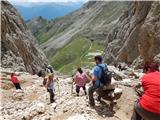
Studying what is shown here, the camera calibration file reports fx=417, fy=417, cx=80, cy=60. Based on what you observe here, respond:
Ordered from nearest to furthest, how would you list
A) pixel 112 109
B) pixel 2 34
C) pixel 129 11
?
pixel 112 109 → pixel 2 34 → pixel 129 11

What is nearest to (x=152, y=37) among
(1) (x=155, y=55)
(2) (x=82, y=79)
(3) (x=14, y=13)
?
(1) (x=155, y=55)

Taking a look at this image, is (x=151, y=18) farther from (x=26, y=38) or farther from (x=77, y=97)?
(x=77, y=97)

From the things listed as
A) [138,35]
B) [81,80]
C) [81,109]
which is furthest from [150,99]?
[138,35]

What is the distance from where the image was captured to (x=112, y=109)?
19.1 meters

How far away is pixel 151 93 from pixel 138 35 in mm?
58729

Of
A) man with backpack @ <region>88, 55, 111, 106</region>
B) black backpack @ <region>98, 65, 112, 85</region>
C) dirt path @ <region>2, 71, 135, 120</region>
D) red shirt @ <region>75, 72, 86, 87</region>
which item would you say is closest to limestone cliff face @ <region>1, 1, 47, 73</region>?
red shirt @ <region>75, 72, 86, 87</region>

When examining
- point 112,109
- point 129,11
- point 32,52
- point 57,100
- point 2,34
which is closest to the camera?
point 112,109

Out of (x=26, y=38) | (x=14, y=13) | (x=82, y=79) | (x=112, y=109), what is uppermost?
(x=14, y=13)

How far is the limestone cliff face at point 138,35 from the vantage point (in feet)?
186

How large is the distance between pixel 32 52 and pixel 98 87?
5540 centimetres

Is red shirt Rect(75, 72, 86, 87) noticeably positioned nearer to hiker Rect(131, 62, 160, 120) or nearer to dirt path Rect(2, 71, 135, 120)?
dirt path Rect(2, 71, 135, 120)

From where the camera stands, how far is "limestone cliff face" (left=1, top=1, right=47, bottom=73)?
57.8m

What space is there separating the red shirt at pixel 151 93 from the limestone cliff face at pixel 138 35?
147ft

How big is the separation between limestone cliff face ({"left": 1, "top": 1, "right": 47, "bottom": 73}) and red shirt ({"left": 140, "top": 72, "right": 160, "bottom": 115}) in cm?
4483
